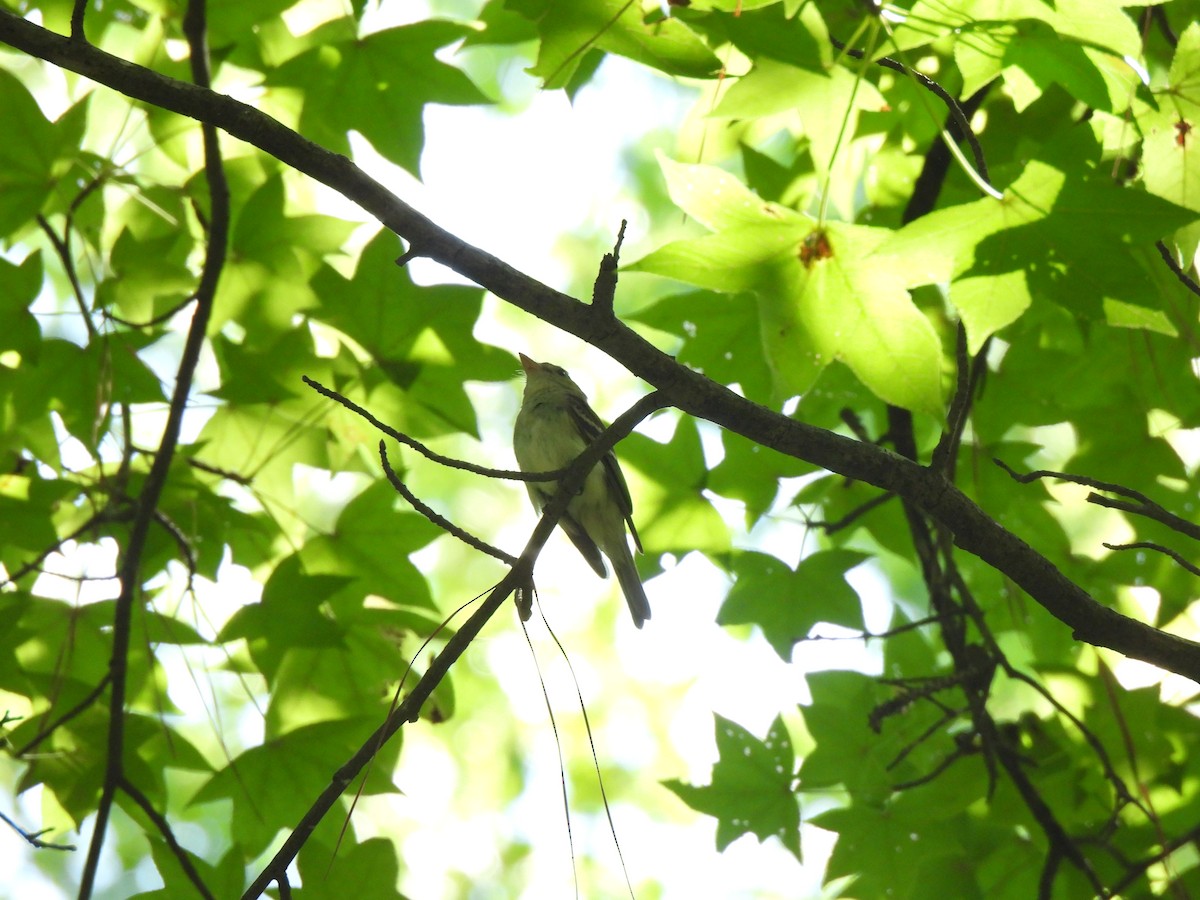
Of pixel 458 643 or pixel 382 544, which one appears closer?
pixel 458 643

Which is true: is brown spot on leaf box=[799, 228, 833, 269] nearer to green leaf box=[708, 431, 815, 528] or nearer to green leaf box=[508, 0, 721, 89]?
green leaf box=[508, 0, 721, 89]

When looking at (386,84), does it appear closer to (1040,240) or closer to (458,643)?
(458,643)

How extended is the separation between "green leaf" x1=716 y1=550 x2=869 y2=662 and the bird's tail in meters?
1.40

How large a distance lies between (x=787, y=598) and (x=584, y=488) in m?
1.30

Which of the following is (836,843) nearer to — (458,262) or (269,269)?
(458,262)

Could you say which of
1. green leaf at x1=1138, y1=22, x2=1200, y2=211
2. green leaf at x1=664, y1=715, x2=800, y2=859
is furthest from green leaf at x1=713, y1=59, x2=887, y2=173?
green leaf at x1=664, y1=715, x2=800, y2=859

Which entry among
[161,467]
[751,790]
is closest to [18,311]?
[161,467]

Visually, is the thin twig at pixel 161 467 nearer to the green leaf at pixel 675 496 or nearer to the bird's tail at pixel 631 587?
the green leaf at pixel 675 496

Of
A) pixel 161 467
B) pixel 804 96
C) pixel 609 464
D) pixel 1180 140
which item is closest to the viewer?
pixel 1180 140

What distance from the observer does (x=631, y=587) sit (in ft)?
16.4

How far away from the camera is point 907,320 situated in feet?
7.68

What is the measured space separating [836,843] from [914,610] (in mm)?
6589

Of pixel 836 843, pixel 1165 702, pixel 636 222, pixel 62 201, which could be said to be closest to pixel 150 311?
pixel 62 201

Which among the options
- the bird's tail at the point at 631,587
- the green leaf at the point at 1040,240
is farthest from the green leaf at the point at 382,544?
the green leaf at the point at 1040,240
